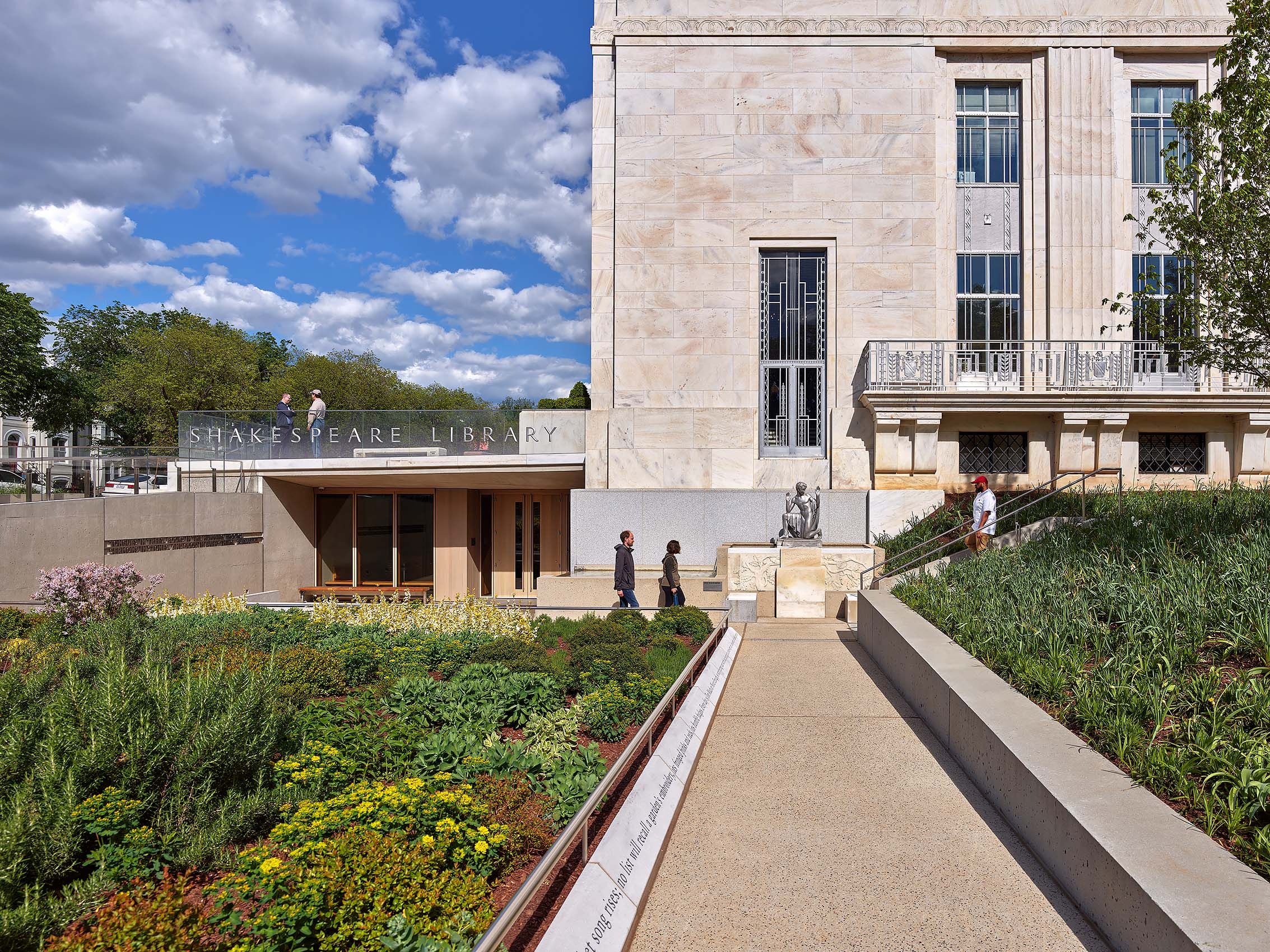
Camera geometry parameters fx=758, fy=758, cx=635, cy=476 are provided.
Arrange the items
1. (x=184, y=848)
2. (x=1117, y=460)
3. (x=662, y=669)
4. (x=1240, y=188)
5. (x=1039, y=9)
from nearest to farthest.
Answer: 1. (x=184, y=848)
2. (x=662, y=669)
3. (x=1240, y=188)
4. (x=1117, y=460)
5. (x=1039, y=9)

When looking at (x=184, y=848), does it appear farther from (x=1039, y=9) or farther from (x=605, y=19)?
(x=1039, y=9)

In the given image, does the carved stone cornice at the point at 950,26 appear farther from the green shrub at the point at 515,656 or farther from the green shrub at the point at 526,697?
the green shrub at the point at 526,697

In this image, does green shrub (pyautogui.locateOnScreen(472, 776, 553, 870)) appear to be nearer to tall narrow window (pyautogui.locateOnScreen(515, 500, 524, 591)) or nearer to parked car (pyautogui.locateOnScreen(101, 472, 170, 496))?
parked car (pyautogui.locateOnScreen(101, 472, 170, 496))

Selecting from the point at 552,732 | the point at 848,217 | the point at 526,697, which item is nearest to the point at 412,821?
the point at 552,732

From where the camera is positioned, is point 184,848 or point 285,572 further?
point 285,572

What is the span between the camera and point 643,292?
2008 cm

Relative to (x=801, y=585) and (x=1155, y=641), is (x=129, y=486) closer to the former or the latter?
(x=801, y=585)

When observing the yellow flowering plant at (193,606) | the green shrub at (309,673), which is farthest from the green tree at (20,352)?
the green shrub at (309,673)

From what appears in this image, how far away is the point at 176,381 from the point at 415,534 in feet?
77.7

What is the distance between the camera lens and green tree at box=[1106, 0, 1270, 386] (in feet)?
27.7

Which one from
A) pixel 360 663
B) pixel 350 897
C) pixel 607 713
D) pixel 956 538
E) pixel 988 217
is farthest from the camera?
pixel 988 217

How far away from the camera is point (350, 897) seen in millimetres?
3084

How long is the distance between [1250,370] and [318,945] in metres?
11.2

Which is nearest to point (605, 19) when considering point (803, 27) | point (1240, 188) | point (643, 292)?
point (803, 27)
